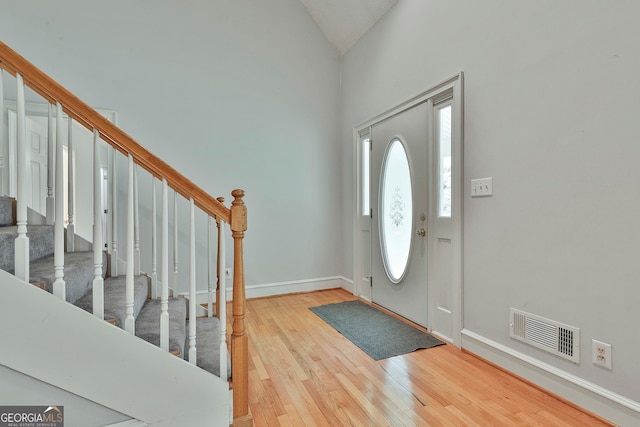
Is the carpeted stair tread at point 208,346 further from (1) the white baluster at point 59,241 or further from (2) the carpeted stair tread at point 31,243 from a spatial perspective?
(2) the carpeted stair tread at point 31,243

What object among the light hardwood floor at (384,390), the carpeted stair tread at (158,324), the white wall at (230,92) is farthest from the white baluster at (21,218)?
the white wall at (230,92)

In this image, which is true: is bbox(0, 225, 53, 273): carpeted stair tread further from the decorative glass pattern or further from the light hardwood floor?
the decorative glass pattern

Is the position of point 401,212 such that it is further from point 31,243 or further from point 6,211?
point 6,211

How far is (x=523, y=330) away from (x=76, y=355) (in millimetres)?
2313

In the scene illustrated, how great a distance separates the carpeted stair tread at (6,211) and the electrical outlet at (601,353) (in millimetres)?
3386

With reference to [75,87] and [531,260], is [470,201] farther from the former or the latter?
[75,87]

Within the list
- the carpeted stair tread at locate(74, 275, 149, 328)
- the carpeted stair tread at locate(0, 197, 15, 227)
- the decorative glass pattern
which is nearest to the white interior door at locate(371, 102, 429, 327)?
the decorative glass pattern

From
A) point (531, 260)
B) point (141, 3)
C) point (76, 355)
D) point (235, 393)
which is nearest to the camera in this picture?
point (76, 355)

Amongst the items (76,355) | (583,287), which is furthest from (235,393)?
(583,287)

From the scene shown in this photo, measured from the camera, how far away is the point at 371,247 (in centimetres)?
346

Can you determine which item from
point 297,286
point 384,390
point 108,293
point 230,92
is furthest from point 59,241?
point 297,286

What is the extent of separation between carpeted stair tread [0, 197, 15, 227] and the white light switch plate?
3.02 m

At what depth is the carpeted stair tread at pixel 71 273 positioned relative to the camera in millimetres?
1316

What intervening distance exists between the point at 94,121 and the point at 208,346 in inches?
49.4
